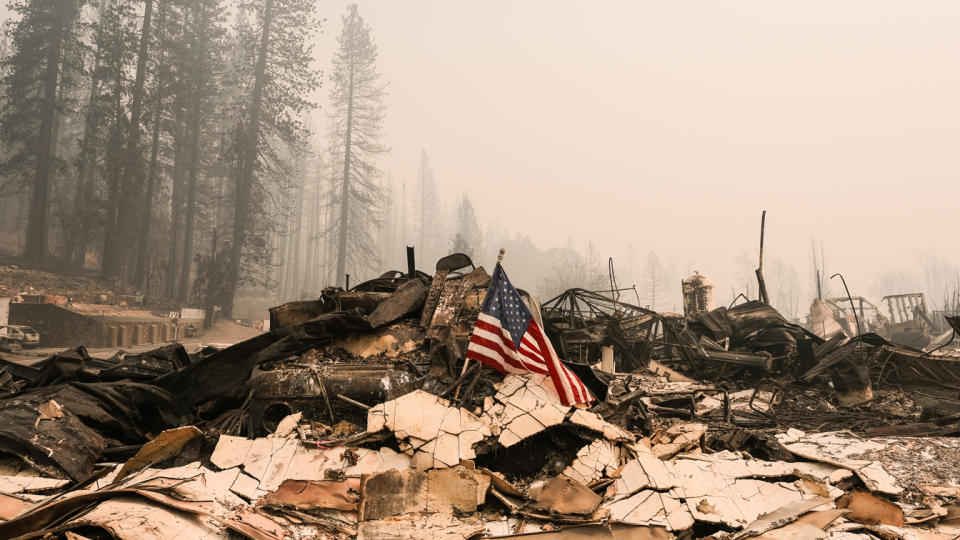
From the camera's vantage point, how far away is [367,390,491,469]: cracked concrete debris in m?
4.54

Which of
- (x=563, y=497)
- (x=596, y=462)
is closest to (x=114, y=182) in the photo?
(x=596, y=462)

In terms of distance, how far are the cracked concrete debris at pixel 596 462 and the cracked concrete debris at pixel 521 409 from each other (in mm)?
390

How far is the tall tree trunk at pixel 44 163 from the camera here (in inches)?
1033

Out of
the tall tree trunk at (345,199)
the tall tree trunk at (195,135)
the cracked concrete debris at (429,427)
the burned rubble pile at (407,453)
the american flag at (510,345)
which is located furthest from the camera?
the tall tree trunk at (345,199)

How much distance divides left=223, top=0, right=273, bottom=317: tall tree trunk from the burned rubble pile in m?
21.3

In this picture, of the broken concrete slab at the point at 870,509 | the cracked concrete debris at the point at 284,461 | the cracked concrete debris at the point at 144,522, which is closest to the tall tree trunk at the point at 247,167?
the cracked concrete debris at the point at 284,461

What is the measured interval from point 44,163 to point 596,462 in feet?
111

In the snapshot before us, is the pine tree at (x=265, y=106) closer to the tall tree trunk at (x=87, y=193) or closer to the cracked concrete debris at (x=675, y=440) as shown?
the tall tree trunk at (x=87, y=193)

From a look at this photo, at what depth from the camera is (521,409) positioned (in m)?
5.06

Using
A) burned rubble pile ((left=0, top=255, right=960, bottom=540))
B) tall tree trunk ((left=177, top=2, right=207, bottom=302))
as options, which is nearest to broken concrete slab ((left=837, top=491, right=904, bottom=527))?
burned rubble pile ((left=0, top=255, right=960, bottom=540))

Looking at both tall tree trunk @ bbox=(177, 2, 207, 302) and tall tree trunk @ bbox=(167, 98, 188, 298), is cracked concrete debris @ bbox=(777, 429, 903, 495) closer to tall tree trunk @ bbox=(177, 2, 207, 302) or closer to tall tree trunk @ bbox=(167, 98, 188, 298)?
tall tree trunk @ bbox=(177, 2, 207, 302)

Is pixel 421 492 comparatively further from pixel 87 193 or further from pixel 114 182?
pixel 87 193

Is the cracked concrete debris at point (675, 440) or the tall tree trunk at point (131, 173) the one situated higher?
the tall tree trunk at point (131, 173)

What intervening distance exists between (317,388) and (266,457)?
3.13ft
